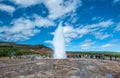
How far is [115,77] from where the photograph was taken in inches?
1048

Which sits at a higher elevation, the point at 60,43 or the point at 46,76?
the point at 60,43

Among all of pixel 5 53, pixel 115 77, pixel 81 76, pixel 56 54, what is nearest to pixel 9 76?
pixel 81 76

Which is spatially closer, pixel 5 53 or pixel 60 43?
pixel 60 43

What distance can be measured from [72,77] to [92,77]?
8.03ft

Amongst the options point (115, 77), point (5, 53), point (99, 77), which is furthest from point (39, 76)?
point (5, 53)

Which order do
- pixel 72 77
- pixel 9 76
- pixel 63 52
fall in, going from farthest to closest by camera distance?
pixel 63 52 < pixel 9 76 < pixel 72 77

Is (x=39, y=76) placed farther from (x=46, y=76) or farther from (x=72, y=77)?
(x=72, y=77)

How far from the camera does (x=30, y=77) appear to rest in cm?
2628

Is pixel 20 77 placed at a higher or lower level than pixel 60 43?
lower

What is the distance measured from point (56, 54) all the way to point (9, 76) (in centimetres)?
3994

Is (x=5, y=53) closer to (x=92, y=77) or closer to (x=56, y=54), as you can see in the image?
(x=56, y=54)

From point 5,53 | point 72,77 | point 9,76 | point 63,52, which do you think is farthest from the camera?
point 5,53

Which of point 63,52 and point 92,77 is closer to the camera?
point 92,77

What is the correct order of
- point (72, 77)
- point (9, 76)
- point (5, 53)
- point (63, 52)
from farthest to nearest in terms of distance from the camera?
point (5, 53) → point (63, 52) → point (9, 76) → point (72, 77)
